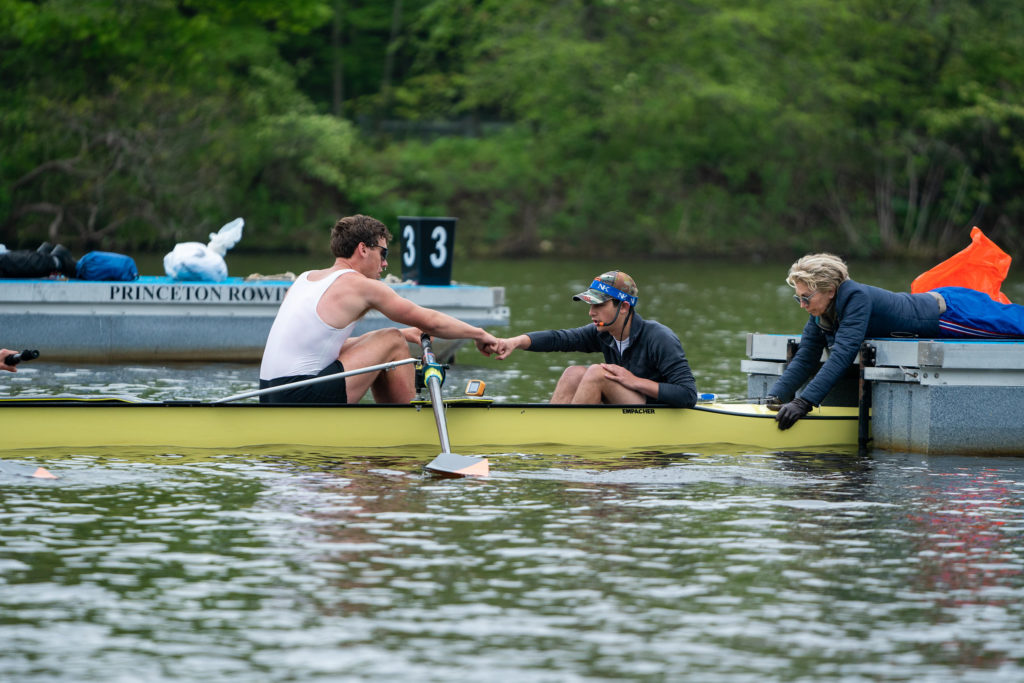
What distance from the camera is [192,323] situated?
17.2 metres

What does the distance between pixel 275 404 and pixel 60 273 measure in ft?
27.7

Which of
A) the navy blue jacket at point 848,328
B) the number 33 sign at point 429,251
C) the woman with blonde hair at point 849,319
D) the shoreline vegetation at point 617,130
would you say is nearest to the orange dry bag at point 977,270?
the woman with blonde hair at point 849,319

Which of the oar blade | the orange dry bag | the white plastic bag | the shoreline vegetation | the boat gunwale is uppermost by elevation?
the shoreline vegetation

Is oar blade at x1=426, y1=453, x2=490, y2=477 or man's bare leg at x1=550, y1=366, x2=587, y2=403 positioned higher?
man's bare leg at x1=550, y1=366, x2=587, y2=403

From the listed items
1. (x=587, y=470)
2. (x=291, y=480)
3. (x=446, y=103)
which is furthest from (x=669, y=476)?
(x=446, y=103)

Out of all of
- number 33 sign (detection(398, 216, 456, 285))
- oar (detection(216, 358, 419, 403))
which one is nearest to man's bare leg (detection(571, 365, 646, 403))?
oar (detection(216, 358, 419, 403))

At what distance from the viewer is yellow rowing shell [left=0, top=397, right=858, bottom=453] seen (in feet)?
33.1

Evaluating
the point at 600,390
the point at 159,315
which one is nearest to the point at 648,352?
the point at 600,390

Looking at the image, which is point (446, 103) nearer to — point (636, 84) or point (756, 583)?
point (636, 84)

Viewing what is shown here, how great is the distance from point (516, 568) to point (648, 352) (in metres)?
3.60

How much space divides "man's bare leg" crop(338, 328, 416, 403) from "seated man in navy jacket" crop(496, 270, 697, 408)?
2.20 ft

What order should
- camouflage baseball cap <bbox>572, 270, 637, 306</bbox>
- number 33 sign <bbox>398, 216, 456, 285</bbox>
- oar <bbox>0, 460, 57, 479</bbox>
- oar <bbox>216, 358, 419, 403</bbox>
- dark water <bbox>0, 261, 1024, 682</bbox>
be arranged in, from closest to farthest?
1. dark water <bbox>0, 261, 1024, 682</bbox>
2. oar <bbox>0, 460, 57, 479</bbox>
3. oar <bbox>216, 358, 419, 403</bbox>
4. camouflage baseball cap <bbox>572, 270, 637, 306</bbox>
5. number 33 sign <bbox>398, 216, 456, 285</bbox>

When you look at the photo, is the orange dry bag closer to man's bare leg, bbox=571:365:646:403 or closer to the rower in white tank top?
man's bare leg, bbox=571:365:646:403

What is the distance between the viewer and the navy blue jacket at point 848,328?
10.4m
